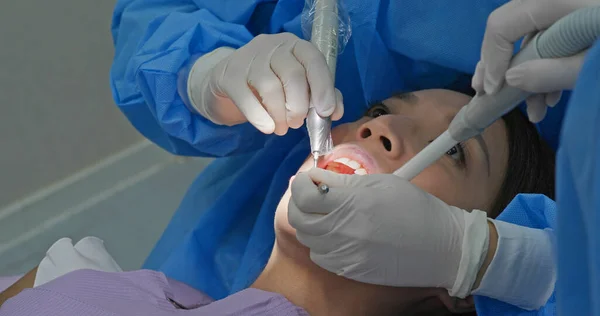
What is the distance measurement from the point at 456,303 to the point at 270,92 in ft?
1.73

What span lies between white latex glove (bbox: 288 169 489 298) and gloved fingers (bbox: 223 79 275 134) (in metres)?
0.15

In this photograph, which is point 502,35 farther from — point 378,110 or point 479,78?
point 378,110

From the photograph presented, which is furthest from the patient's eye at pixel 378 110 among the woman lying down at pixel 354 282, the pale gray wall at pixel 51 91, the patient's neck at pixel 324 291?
the pale gray wall at pixel 51 91

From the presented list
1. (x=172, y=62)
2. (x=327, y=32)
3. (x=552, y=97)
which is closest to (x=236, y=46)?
(x=172, y=62)

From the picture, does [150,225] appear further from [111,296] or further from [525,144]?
[525,144]

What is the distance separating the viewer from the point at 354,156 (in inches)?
46.7

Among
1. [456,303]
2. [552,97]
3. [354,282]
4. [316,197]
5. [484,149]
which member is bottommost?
[456,303]

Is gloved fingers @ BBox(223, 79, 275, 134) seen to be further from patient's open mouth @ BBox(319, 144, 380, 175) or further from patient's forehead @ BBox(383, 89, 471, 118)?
patient's forehead @ BBox(383, 89, 471, 118)

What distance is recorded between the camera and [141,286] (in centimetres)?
118

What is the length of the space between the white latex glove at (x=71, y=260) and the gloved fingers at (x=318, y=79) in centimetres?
65

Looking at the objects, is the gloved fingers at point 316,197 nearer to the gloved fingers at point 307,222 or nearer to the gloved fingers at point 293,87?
the gloved fingers at point 307,222

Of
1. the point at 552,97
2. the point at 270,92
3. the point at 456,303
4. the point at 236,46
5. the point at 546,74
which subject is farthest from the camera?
the point at 236,46

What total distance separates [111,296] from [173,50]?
0.56 meters

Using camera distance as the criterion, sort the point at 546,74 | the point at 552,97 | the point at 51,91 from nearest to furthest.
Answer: the point at 546,74 < the point at 552,97 < the point at 51,91
